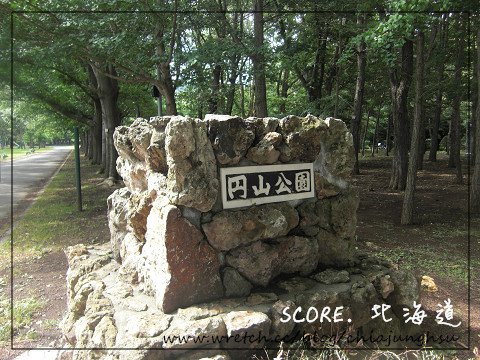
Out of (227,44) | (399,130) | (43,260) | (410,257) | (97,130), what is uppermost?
(227,44)

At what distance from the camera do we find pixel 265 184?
287 cm

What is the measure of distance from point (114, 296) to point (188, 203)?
105cm

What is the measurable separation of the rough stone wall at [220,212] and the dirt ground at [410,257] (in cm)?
145

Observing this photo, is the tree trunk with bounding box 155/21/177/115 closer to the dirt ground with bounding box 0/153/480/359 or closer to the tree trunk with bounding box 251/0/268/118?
the tree trunk with bounding box 251/0/268/118

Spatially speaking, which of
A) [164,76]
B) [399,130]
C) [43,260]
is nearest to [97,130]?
[164,76]

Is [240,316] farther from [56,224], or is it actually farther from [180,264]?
[56,224]

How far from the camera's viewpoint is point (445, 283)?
14.5 feet

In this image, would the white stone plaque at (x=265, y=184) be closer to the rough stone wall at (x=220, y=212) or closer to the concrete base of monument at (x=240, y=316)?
the rough stone wall at (x=220, y=212)

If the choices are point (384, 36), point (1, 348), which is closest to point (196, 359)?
point (1, 348)

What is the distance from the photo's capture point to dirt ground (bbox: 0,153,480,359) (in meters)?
3.87

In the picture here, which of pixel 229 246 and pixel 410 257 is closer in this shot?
pixel 229 246

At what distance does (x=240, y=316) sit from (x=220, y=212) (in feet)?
2.33

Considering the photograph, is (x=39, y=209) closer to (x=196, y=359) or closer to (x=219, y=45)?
(x=219, y=45)

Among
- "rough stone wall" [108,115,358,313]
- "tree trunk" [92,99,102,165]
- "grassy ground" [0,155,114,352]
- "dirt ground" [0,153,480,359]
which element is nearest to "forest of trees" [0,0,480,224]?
"dirt ground" [0,153,480,359]
